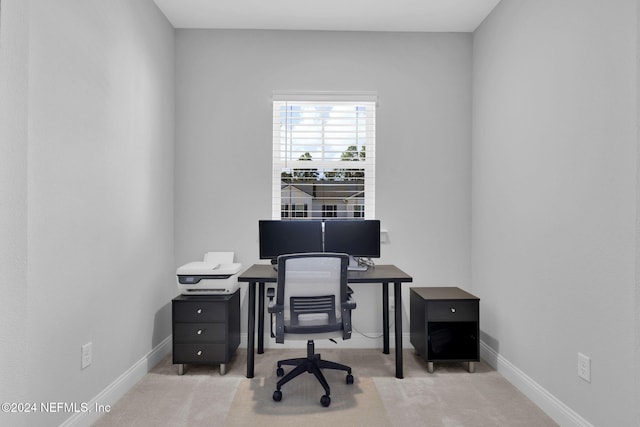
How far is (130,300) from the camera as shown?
8.52 feet

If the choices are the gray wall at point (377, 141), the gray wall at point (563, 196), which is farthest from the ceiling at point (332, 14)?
the gray wall at point (563, 196)

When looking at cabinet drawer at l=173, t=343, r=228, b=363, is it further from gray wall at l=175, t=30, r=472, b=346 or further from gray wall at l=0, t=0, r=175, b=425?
gray wall at l=175, t=30, r=472, b=346

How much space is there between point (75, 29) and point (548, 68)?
9.35 ft

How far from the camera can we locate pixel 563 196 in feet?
7.10

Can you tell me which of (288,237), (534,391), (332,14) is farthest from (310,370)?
(332,14)

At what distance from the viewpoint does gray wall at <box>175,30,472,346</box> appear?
3395 mm

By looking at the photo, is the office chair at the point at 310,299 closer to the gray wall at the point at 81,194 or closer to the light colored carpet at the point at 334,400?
the light colored carpet at the point at 334,400

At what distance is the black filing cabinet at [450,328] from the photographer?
112 inches

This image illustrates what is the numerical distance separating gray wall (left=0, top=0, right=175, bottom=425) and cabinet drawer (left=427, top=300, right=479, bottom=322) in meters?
2.26

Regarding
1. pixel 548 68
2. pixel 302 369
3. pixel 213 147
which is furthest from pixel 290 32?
pixel 302 369

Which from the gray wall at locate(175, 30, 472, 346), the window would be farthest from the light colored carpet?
the window

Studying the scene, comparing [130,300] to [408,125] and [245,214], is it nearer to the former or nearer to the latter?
[245,214]

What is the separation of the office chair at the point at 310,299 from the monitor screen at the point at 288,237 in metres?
0.67

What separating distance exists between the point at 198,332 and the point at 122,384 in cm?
58
